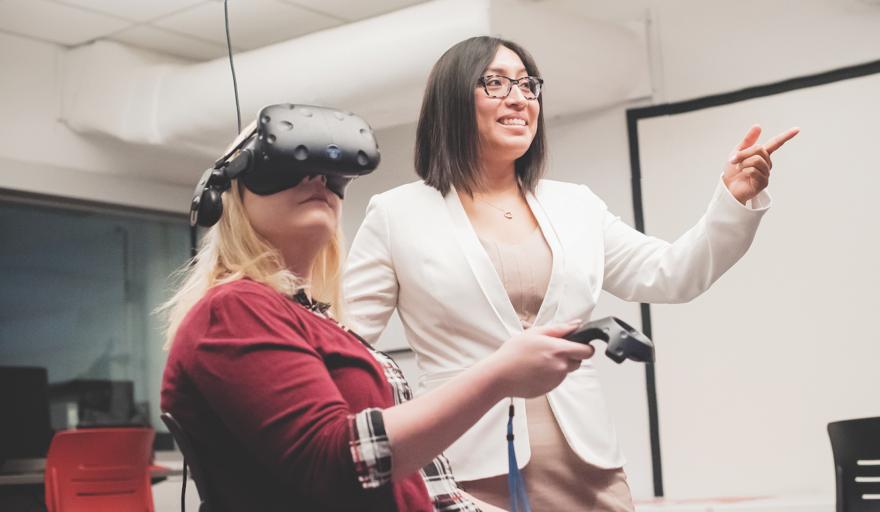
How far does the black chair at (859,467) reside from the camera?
2799 millimetres

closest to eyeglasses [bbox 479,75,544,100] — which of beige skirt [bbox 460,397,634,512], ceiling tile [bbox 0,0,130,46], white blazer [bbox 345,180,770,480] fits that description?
white blazer [bbox 345,180,770,480]

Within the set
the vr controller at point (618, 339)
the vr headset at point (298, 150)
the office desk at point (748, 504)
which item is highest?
the vr headset at point (298, 150)

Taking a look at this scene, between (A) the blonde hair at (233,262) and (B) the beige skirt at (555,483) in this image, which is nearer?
(A) the blonde hair at (233,262)

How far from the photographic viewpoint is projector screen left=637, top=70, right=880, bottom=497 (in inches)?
165

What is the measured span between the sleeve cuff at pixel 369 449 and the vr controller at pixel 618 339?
0.21 m

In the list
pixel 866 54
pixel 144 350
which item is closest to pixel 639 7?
pixel 866 54

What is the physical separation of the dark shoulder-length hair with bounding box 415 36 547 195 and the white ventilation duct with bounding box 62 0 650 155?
84.8 inches

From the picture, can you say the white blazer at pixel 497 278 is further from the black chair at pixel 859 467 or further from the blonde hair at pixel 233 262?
the black chair at pixel 859 467

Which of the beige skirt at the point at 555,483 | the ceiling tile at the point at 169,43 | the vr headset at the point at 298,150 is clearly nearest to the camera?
the vr headset at the point at 298,150

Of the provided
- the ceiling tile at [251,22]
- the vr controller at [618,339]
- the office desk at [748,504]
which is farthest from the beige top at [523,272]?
the ceiling tile at [251,22]

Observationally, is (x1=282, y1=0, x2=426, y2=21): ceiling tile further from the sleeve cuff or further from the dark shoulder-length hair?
the sleeve cuff

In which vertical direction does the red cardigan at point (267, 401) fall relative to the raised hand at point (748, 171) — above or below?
below

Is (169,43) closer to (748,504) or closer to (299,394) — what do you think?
(748,504)

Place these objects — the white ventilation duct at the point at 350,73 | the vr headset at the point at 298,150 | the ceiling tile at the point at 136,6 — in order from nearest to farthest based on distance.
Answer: the vr headset at the point at 298,150 < the white ventilation duct at the point at 350,73 < the ceiling tile at the point at 136,6
